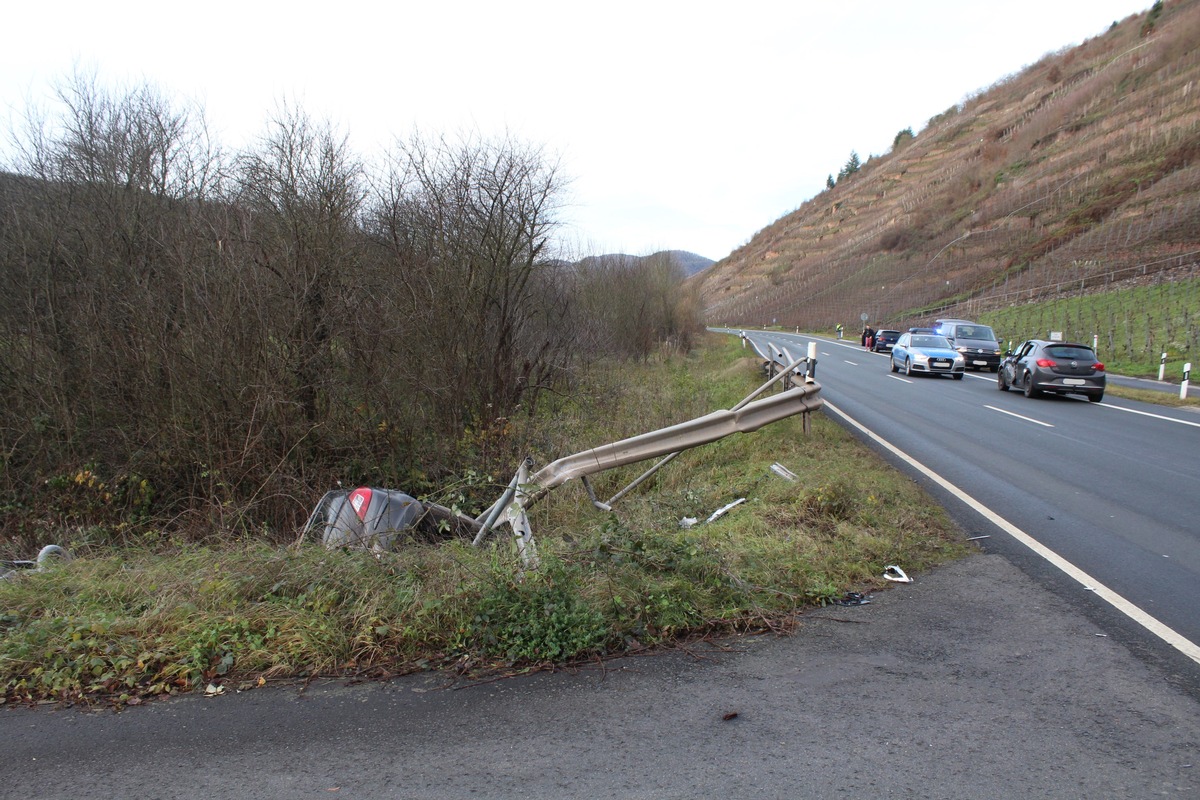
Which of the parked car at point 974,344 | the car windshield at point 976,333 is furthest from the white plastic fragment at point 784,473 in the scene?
the car windshield at point 976,333

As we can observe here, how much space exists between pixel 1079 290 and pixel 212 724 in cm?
5285

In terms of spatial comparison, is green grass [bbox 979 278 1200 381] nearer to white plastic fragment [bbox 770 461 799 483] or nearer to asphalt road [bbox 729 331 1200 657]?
asphalt road [bbox 729 331 1200 657]

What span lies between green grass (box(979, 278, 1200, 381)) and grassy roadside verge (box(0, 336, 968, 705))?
73.1ft

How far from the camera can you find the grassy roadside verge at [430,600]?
4.13 meters

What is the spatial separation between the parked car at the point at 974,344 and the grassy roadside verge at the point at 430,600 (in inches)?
919

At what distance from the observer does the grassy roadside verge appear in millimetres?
4133

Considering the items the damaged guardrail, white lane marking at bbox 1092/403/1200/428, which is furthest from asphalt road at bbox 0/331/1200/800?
white lane marking at bbox 1092/403/1200/428

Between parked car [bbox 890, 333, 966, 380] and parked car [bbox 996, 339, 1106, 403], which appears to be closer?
parked car [bbox 996, 339, 1106, 403]

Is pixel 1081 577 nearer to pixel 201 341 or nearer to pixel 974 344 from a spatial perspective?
pixel 201 341

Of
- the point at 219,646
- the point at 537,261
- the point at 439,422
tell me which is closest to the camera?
the point at 219,646

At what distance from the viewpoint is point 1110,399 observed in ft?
60.7

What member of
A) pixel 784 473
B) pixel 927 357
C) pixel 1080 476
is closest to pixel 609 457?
pixel 784 473

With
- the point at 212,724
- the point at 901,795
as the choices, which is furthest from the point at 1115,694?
the point at 212,724

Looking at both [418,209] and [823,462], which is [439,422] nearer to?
[418,209]
